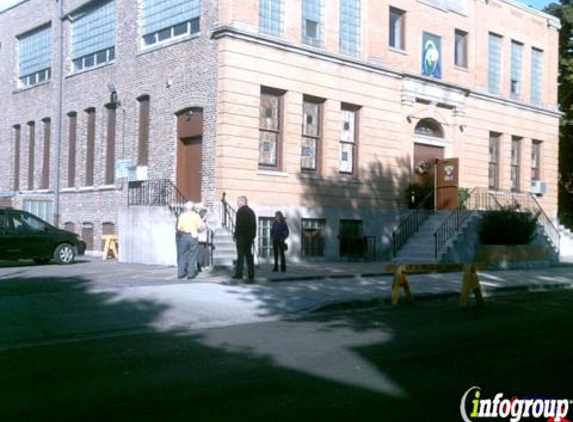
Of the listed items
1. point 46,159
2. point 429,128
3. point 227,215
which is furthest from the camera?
point 46,159

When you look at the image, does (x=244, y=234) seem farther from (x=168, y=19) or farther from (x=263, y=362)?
(x=168, y=19)

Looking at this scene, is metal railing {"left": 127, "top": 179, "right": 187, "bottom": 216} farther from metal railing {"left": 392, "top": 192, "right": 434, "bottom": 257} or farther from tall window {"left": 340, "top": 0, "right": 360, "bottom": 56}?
metal railing {"left": 392, "top": 192, "right": 434, "bottom": 257}

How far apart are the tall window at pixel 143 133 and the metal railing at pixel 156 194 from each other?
0.89 metres

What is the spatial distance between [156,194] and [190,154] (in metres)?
1.66

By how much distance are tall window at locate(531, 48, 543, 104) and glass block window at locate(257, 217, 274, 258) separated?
15599mm

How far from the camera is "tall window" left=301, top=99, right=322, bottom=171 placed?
22734 millimetres

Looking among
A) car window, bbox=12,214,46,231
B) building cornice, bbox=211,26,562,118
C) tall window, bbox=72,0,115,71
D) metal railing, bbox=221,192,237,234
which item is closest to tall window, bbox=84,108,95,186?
tall window, bbox=72,0,115,71

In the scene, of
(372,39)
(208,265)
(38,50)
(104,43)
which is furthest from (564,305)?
(38,50)

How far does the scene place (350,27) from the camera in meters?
24.0

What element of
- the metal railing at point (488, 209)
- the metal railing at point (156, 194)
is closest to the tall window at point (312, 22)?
the metal railing at point (156, 194)

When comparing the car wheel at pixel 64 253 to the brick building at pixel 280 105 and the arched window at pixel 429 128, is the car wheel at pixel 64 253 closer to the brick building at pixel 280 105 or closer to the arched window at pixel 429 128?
the brick building at pixel 280 105

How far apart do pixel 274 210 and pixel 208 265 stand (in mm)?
3850

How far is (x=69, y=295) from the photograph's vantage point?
13055 millimetres

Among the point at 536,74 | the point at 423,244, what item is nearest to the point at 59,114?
the point at 423,244
